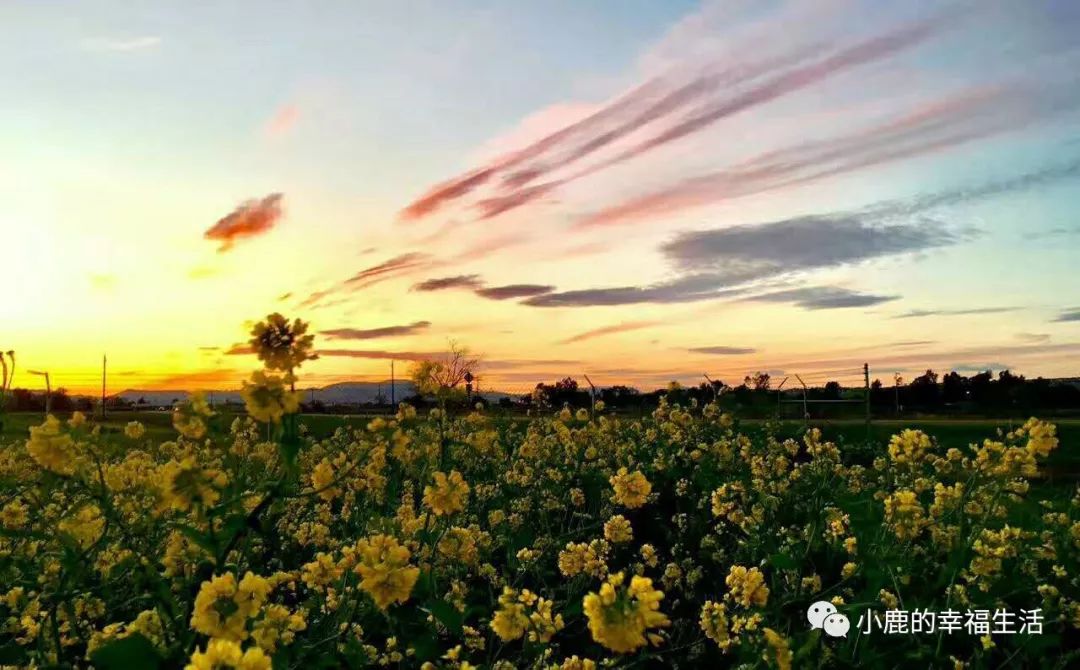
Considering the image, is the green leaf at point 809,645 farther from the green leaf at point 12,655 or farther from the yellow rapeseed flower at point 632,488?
the green leaf at point 12,655

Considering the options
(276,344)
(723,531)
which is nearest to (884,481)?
(723,531)

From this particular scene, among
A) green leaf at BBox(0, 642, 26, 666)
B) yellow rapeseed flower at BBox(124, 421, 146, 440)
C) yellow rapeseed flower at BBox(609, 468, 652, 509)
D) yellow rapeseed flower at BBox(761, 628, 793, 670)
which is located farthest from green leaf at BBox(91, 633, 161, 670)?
yellow rapeseed flower at BBox(124, 421, 146, 440)

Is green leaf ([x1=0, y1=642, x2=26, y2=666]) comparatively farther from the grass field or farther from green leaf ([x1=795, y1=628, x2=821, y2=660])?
the grass field

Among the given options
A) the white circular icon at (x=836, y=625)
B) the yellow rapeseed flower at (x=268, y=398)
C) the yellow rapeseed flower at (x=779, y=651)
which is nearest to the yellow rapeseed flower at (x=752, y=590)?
the white circular icon at (x=836, y=625)

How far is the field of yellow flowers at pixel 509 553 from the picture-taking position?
2.78 meters

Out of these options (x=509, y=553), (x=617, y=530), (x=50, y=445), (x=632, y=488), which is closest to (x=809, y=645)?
(x=632, y=488)

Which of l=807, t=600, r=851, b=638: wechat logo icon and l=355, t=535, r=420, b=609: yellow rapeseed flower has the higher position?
l=355, t=535, r=420, b=609: yellow rapeseed flower

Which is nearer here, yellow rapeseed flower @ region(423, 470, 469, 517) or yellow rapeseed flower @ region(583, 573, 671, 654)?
yellow rapeseed flower @ region(583, 573, 671, 654)

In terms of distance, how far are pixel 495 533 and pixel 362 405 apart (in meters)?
39.5

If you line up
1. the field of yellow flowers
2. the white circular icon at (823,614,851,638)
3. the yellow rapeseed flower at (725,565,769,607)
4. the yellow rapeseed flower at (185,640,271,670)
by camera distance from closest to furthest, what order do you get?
the yellow rapeseed flower at (185,640,271,670)
the field of yellow flowers
the yellow rapeseed flower at (725,565,769,607)
the white circular icon at (823,614,851,638)

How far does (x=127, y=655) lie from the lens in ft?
7.41

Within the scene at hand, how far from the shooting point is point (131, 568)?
3881 mm

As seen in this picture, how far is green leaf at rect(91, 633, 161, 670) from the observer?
7.38 feet

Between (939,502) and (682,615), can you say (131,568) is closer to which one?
(682,615)
